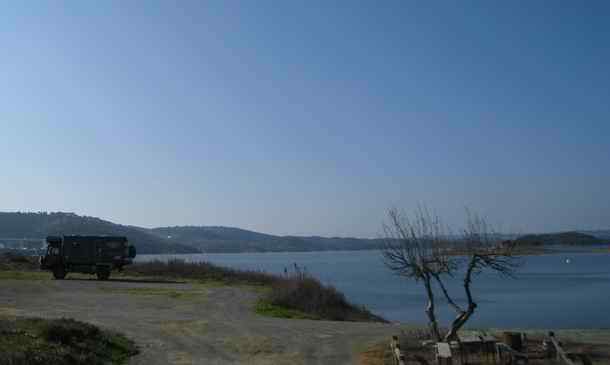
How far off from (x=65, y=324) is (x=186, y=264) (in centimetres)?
3552

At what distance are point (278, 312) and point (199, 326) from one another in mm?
5842

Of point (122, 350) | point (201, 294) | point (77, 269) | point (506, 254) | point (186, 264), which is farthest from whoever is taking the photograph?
point (186, 264)

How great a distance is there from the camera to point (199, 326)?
19.4 meters

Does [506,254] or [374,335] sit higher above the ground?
[506,254]

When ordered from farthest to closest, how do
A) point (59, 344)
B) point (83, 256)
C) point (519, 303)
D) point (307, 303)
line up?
point (83, 256), point (519, 303), point (307, 303), point (59, 344)

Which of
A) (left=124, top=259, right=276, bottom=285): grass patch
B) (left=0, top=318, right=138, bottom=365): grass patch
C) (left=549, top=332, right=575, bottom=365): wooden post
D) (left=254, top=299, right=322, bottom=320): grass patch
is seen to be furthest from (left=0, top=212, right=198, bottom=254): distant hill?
(left=549, top=332, right=575, bottom=365): wooden post

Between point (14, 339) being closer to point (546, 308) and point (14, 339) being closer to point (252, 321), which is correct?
point (252, 321)

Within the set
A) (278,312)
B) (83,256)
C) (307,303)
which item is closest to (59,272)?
(83,256)

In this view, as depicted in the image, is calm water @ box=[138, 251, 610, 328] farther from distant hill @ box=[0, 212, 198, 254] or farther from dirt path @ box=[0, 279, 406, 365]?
distant hill @ box=[0, 212, 198, 254]

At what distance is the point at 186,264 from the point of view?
1970 inches

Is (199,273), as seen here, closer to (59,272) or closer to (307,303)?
(59,272)

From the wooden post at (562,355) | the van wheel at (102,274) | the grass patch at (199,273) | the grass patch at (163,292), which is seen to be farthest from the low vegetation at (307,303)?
the van wheel at (102,274)

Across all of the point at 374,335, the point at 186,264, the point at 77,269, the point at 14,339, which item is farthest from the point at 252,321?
the point at 186,264

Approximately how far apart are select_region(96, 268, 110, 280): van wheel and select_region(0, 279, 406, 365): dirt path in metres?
8.19
